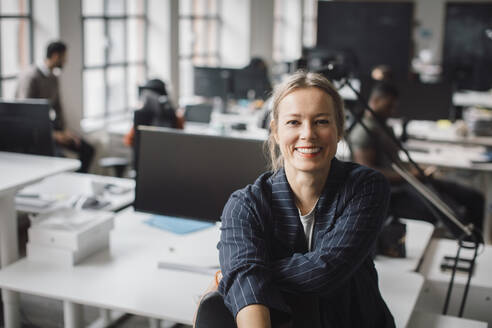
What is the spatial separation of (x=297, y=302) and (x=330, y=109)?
0.53 metres

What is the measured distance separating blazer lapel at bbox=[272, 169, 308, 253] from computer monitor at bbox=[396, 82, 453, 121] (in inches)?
156

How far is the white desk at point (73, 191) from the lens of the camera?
312cm

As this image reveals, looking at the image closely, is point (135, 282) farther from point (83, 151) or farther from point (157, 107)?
point (83, 151)

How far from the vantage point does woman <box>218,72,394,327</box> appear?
1.65 metres

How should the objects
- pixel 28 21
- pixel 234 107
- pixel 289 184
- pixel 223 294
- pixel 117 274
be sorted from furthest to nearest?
pixel 234 107
pixel 28 21
pixel 117 274
pixel 289 184
pixel 223 294

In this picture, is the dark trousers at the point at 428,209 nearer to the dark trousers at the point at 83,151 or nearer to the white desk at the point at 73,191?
the white desk at the point at 73,191

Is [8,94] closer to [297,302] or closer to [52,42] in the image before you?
[52,42]

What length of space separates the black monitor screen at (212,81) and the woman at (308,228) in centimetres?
500

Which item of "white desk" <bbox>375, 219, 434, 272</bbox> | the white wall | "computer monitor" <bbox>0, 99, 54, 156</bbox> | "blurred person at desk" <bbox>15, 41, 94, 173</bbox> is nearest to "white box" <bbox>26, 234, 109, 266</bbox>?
"computer monitor" <bbox>0, 99, 54, 156</bbox>

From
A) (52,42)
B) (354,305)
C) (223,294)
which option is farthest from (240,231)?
(52,42)

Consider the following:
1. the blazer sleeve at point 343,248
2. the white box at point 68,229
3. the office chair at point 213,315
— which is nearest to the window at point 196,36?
the white box at point 68,229

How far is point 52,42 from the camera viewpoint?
5.25 meters

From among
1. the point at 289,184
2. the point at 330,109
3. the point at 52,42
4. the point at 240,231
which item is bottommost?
the point at 240,231

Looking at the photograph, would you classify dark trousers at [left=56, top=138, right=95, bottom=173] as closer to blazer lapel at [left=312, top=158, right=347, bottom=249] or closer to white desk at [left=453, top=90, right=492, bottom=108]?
white desk at [left=453, top=90, right=492, bottom=108]
